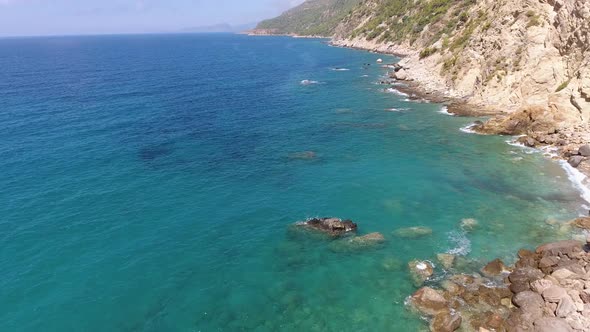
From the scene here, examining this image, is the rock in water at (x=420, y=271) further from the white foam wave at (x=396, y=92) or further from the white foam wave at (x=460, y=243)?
the white foam wave at (x=396, y=92)

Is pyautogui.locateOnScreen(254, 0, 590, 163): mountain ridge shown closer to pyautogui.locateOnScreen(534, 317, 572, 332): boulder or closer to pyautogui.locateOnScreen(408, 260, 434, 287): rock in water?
pyautogui.locateOnScreen(408, 260, 434, 287): rock in water

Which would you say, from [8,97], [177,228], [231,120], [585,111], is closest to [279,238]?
[177,228]

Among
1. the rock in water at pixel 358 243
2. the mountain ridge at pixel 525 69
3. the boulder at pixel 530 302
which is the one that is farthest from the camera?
the mountain ridge at pixel 525 69

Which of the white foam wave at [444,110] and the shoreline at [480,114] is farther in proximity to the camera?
the white foam wave at [444,110]

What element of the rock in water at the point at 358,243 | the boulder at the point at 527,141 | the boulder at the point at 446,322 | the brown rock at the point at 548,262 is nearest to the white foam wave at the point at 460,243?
the brown rock at the point at 548,262

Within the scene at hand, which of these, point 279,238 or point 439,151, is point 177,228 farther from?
point 439,151

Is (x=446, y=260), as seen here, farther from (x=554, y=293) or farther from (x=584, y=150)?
(x=584, y=150)
